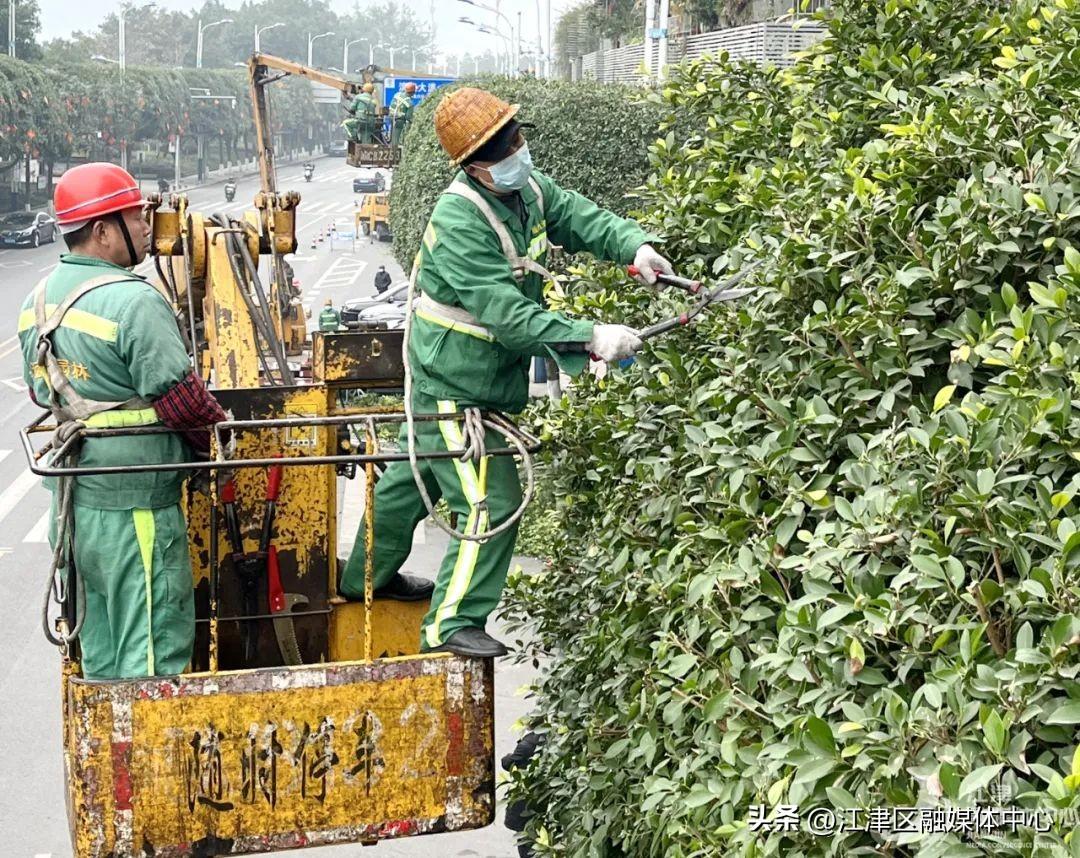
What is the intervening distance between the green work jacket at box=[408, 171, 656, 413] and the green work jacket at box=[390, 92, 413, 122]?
28489 mm

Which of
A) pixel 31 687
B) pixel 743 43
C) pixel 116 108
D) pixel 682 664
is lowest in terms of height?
pixel 31 687

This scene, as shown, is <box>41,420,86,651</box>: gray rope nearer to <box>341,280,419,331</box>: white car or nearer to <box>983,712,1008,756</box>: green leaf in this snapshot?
<box>983,712,1008,756</box>: green leaf

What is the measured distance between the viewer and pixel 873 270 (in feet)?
11.6

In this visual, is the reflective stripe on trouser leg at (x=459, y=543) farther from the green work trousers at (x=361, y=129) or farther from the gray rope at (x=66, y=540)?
the green work trousers at (x=361, y=129)

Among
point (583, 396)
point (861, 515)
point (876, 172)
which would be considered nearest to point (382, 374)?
point (583, 396)

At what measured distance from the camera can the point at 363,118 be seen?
114 ft

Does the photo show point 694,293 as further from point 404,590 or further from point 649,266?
point 404,590

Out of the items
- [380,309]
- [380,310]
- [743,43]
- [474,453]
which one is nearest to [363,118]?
[380,309]

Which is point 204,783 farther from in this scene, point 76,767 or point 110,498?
point 110,498

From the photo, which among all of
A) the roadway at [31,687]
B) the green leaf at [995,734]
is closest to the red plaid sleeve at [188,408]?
the green leaf at [995,734]

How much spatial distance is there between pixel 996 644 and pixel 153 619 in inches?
117

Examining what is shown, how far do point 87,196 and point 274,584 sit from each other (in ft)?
5.68

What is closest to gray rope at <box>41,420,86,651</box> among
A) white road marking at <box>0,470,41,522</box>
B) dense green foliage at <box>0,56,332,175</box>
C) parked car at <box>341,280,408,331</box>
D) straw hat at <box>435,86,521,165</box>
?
straw hat at <box>435,86,521,165</box>

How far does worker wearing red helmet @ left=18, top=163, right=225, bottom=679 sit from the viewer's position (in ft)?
15.4
